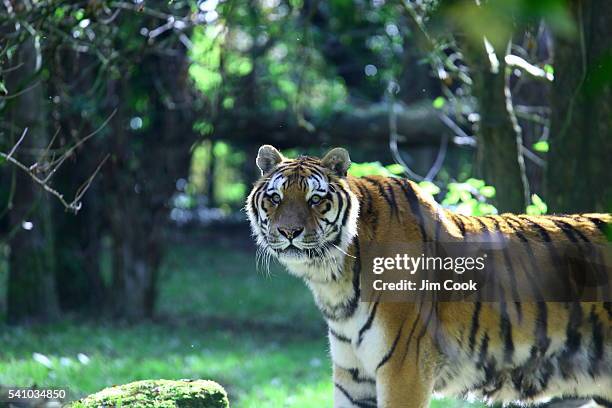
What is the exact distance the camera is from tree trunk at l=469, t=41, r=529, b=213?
21.2 ft

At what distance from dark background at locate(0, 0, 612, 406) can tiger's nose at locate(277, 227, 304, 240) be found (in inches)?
62.2

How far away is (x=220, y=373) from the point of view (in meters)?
8.90

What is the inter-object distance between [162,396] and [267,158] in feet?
4.56

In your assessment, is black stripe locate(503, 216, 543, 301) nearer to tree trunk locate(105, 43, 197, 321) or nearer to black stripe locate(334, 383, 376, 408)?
black stripe locate(334, 383, 376, 408)

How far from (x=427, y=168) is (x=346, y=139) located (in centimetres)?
344

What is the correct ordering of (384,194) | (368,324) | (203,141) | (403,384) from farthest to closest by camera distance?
1. (203,141)
2. (384,194)
3. (368,324)
4. (403,384)

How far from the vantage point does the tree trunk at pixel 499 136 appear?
255 inches

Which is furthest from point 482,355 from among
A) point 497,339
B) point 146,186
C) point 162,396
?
point 146,186

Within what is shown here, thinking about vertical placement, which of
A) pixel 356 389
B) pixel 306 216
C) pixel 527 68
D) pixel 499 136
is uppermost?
pixel 527 68

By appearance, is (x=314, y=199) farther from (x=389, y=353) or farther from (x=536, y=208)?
(x=536, y=208)

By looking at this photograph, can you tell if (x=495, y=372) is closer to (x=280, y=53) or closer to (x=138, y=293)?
(x=138, y=293)

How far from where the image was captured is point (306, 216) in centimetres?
436

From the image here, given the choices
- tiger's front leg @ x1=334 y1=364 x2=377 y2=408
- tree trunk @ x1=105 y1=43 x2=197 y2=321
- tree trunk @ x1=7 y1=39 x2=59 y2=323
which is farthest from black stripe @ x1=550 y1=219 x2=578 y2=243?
tree trunk @ x1=105 y1=43 x2=197 y2=321

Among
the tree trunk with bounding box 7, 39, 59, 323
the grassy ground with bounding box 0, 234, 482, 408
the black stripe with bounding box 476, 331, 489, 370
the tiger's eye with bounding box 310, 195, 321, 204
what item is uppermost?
the tiger's eye with bounding box 310, 195, 321, 204
